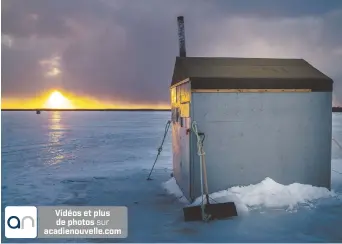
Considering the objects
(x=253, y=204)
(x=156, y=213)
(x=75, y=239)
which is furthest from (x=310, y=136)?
(x=75, y=239)

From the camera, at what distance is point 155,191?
357 inches

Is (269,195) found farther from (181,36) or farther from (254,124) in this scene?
(181,36)

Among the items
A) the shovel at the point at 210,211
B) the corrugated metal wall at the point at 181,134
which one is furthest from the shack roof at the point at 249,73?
the shovel at the point at 210,211

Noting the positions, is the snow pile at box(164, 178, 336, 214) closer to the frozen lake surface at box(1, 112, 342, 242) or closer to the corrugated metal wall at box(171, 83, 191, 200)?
the frozen lake surface at box(1, 112, 342, 242)

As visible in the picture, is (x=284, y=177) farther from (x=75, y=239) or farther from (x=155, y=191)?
(x=75, y=239)

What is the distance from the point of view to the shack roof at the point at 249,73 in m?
7.47

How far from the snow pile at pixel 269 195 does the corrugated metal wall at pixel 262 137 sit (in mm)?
171

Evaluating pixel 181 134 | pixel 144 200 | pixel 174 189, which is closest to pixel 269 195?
pixel 181 134

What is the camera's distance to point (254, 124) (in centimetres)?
775

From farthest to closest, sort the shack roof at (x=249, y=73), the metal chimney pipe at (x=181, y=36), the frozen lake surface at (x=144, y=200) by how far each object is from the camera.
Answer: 1. the metal chimney pipe at (x=181, y=36)
2. the shack roof at (x=249, y=73)
3. the frozen lake surface at (x=144, y=200)

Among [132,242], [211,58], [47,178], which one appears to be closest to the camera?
[132,242]

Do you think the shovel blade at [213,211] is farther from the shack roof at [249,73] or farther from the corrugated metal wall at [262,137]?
the shack roof at [249,73]

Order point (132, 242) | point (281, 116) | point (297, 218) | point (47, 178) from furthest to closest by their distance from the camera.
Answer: point (47, 178), point (281, 116), point (297, 218), point (132, 242)

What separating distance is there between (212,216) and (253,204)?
1.08 meters
